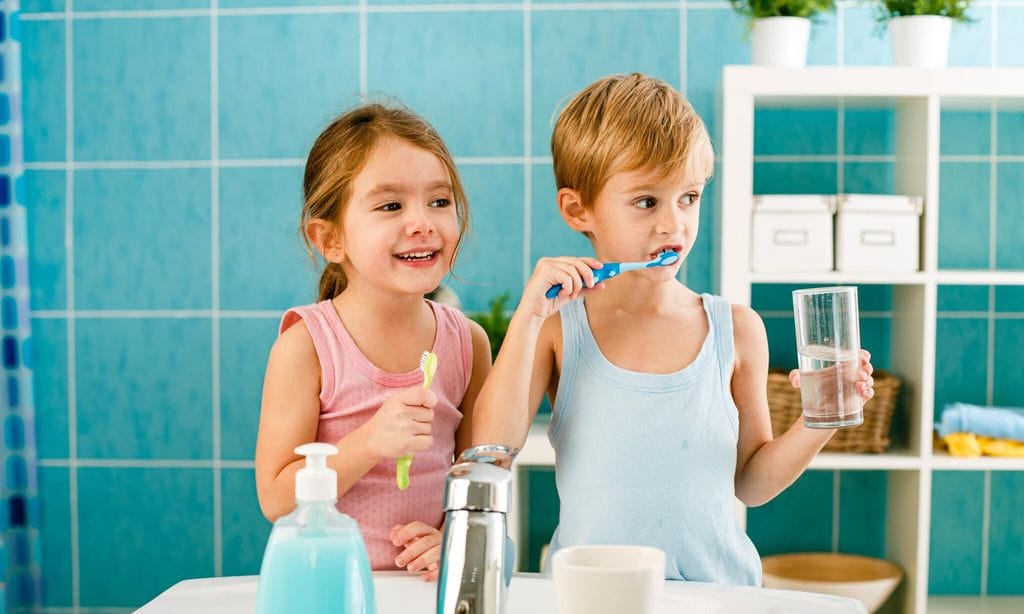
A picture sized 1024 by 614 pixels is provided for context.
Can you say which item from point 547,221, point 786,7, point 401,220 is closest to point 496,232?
point 547,221

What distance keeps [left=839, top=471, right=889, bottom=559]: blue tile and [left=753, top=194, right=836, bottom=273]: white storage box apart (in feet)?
1.99

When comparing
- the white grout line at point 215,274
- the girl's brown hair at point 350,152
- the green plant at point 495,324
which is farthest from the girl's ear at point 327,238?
the white grout line at point 215,274

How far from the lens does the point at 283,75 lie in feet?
7.82

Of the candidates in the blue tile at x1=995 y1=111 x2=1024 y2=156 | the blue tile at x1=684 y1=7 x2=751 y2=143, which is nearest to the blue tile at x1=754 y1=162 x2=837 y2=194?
the blue tile at x1=684 y1=7 x2=751 y2=143

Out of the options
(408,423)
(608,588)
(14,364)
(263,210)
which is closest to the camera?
(608,588)

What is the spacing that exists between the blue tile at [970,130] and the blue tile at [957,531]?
2.44 ft

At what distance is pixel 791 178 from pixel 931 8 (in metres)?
0.46

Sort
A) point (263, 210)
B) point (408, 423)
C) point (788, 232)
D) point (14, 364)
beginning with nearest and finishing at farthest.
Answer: point (408, 423)
point (788, 232)
point (14, 364)
point (263, 210)

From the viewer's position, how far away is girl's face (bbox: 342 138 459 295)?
3.36 ft

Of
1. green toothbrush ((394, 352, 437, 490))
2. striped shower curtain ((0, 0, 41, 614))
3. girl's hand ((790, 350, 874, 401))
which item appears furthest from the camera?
striped shower curtain ((0, 0, 41, 614))

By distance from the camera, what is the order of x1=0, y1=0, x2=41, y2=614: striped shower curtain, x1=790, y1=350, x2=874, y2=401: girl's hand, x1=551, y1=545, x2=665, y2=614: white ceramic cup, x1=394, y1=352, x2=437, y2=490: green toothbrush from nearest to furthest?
x1=551, y1=545, x2=665, y2=614: white ceramic cup → x1=394, y1=352, x2=437, y2=490: green toothbrush → x1=790, y1=350, x2=874, y2=401: girl's hand → x1=0, y1=0, x2=41, y2=614: striped shower curtain

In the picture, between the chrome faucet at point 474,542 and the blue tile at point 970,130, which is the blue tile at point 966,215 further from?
the chrome faucet at point 474,542

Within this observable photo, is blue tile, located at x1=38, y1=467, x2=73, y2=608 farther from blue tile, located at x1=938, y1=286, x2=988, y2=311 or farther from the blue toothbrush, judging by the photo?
blue tile, located at x1=938, y1=286, x2=988, y2=311

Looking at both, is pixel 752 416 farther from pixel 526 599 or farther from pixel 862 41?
pixel 862 41
